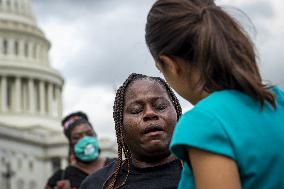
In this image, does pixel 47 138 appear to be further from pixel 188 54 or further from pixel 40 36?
pixel 188 54

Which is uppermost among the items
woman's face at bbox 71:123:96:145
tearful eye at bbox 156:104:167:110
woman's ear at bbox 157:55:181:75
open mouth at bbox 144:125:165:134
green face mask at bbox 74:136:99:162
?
woman's ear at bbox 157:55:181:75

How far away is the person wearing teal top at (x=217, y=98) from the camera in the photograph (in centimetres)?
239

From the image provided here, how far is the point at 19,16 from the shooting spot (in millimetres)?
90250

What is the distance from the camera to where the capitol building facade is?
271 ft

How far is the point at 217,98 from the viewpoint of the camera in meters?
2.50

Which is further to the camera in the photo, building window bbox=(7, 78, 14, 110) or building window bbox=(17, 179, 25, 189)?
building window bbox=(7, 78, 14, 110)

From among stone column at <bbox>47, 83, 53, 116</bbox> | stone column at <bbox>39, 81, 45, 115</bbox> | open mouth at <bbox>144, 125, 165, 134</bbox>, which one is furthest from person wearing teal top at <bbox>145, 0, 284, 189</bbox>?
stone column at <bbox>47, 83, 53, 116</bbox>

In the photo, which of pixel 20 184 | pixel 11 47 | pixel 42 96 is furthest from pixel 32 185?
pixel 11 47

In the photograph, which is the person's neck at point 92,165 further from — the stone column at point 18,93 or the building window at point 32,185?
the stone column at point 18,93

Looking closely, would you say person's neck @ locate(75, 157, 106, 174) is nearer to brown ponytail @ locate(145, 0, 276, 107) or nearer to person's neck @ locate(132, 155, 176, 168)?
person's neck @ locate(132, 155, 176, 168)

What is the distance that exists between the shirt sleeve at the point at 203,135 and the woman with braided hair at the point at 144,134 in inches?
45.0

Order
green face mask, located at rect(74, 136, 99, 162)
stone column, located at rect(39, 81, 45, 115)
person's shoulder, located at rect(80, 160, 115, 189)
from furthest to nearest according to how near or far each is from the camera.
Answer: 1. stone column, located at rect(39, 81, 45, 115)
2. green face mask, located at rect(74, 136, 99, 162)
3. person's shoulder, located at rect(80, 160, 115, 189)

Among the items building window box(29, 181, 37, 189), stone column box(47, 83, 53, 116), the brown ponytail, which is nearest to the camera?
the brown ponytail

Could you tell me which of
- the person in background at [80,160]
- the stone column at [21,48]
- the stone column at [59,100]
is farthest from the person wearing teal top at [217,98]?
the stone column at [59,100]
